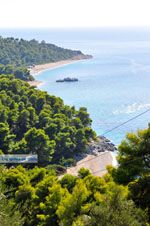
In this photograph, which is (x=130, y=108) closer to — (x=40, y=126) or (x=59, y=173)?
(x=40, y=126)

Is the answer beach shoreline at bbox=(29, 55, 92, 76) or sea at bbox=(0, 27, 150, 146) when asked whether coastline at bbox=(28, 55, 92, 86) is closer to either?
beach shoreline at bbox=(29, 55, 92, 76)

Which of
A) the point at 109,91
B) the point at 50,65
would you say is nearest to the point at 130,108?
the point at 109,91

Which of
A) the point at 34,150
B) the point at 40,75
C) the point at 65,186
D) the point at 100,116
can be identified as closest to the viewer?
the point at 65,186

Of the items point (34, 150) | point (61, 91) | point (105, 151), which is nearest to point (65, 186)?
point (34, 150)

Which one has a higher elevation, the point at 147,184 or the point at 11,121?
the point at 147,184

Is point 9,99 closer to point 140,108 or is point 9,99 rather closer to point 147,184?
point 140,108

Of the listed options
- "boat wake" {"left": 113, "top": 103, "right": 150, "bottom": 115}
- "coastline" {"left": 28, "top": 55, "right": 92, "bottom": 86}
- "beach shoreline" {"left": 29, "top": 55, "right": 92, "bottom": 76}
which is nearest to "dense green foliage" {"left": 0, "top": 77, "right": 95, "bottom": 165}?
"boat wake" {"left": 113, "top": 103, "right": 150, "bottom": 115}
